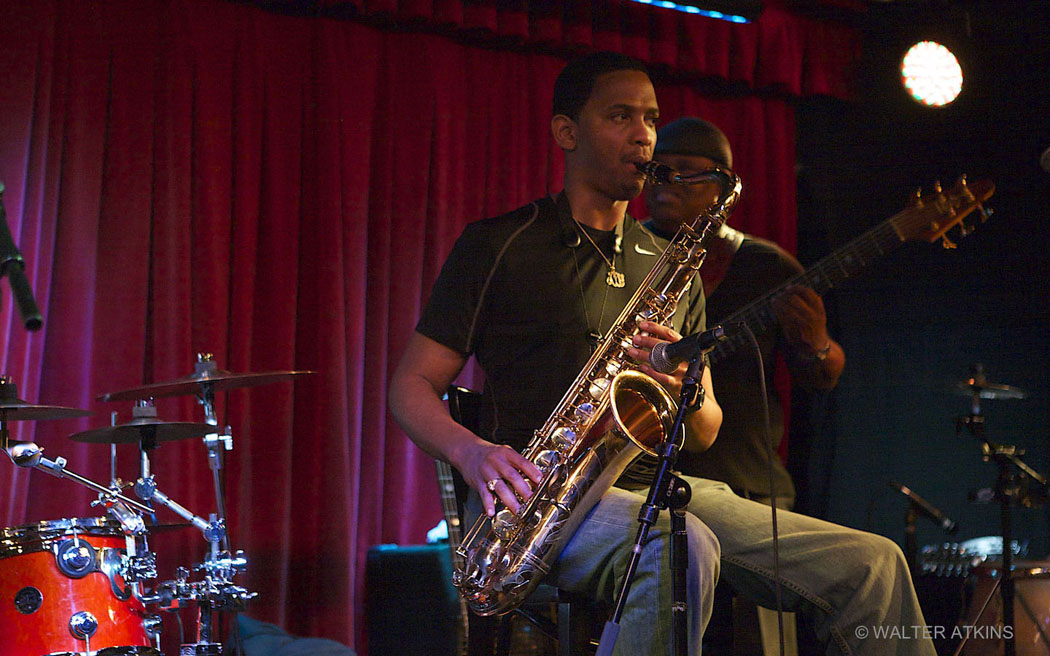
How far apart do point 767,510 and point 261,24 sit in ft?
10.6

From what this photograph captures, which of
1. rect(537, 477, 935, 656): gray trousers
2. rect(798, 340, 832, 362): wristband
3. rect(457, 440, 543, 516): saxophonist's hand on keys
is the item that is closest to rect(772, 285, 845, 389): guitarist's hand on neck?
rect(798, 340, 832, 362): wristband

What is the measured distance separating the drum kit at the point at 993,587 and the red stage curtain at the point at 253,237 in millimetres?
2440

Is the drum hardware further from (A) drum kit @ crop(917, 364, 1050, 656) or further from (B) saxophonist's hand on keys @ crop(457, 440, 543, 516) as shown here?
(B) saxophonist's hand on keys @ crop(457, 440, 543, 516)

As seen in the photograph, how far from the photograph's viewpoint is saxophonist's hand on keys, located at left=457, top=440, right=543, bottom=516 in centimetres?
266


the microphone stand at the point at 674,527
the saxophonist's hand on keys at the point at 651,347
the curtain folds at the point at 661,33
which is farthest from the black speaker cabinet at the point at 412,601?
the curtain folds at the point at 661,33

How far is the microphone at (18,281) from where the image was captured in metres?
2.01

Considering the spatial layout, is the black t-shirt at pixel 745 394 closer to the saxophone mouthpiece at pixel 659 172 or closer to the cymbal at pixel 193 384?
the saxophone mouthpiece at pixel 659 172

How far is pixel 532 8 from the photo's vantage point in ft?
16.9

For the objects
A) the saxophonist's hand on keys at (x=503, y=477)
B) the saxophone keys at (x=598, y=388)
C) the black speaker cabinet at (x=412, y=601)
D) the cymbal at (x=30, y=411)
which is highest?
the saxophone keys at (x=598, y=388)

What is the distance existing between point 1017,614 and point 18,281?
11.8 ft

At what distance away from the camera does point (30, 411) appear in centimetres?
341

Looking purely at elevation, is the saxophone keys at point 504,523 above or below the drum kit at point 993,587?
above

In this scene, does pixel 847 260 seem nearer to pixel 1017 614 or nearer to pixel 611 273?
pixel 611 273

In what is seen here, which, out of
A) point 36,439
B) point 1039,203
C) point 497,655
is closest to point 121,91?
point 36,439
